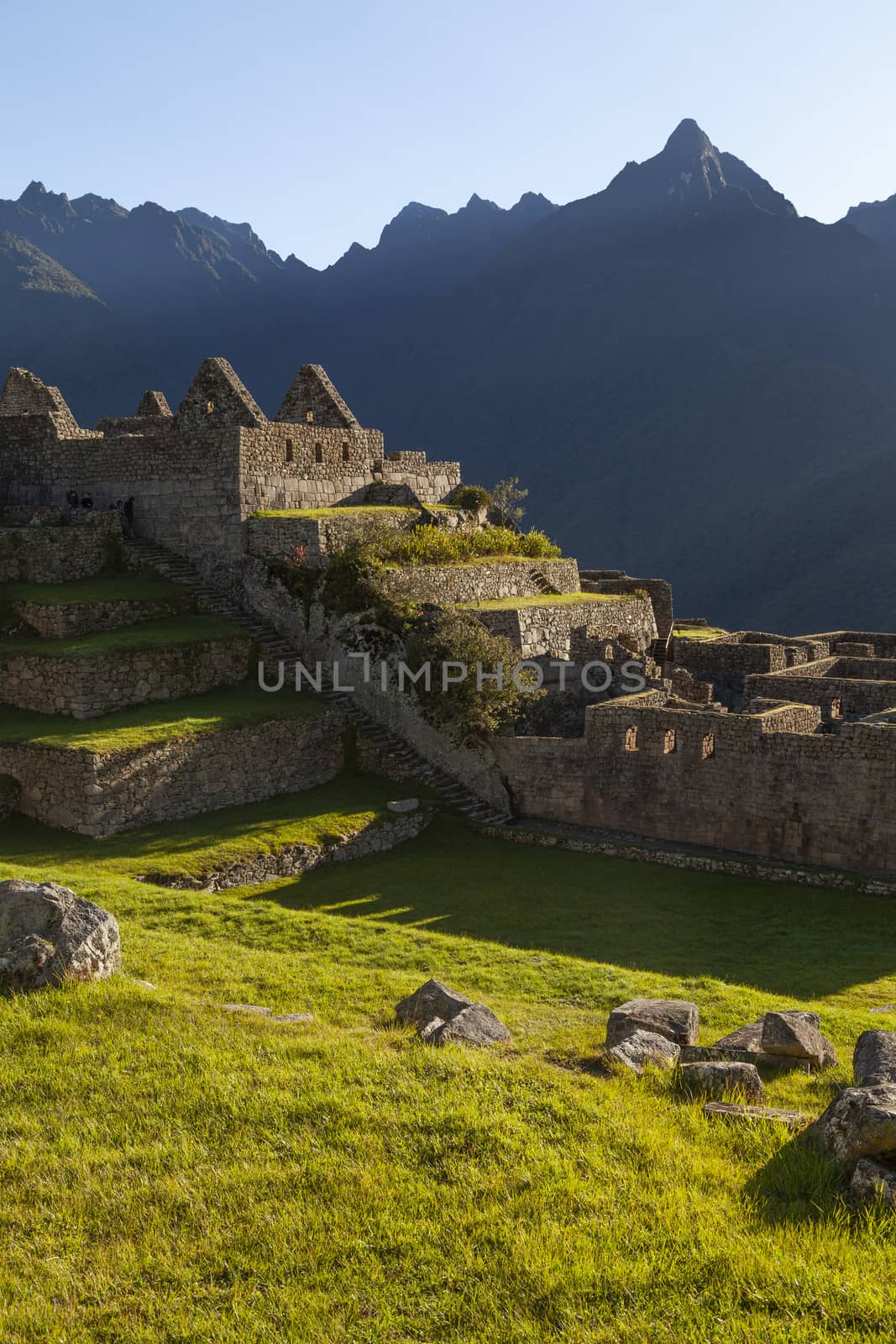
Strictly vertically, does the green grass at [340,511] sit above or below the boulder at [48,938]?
above

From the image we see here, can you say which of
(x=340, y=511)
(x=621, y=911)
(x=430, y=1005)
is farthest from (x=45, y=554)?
(x=430, y=1005)

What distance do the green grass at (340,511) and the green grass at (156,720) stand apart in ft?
17.5

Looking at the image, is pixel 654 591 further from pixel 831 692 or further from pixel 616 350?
pixel 616 350

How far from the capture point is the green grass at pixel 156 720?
18.9m

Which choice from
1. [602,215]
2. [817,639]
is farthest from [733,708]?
[602,215]

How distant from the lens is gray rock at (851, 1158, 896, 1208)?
20.6ft

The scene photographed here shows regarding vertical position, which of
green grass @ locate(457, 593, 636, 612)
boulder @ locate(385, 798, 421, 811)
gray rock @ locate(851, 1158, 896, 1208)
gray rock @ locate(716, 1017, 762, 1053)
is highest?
green grass @ locate(457, 593, 636, 612)

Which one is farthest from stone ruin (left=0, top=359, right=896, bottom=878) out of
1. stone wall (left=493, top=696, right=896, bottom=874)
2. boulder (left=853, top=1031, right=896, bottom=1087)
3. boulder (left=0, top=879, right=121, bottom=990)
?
boulder (left=853, top=1031, right=896, bottom=1087)

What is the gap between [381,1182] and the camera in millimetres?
6660

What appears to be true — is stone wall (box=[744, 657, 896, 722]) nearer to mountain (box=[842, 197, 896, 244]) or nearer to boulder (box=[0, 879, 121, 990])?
boulder (box=[0, 879, 121, 990])

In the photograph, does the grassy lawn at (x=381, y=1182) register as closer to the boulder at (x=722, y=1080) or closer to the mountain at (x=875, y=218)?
the boulder at (x=722, y=1080)

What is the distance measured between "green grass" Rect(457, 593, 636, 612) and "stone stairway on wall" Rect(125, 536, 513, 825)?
139 inches

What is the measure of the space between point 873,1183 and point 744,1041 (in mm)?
2995

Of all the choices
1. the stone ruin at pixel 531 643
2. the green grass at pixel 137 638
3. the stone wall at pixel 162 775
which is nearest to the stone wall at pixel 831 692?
the stone ruin at pixel 531 643
